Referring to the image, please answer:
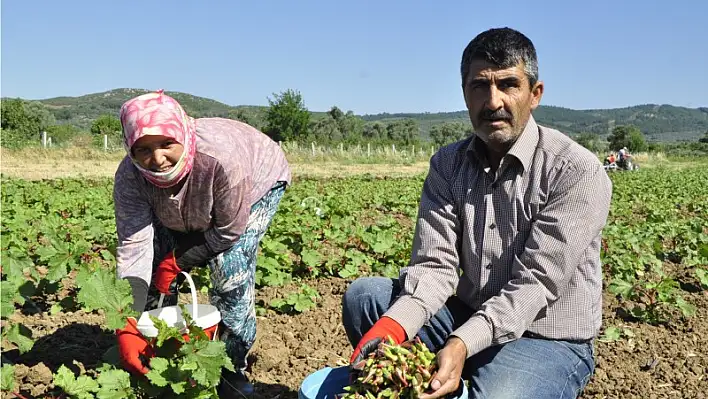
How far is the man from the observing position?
226 cm

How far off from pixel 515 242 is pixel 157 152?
1484mm

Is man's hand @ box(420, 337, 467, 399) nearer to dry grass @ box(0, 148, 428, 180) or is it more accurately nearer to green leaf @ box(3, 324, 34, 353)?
green leaf @ box(3, 324, 34, 353)

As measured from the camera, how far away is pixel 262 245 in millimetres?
5410

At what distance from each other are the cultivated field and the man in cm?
108

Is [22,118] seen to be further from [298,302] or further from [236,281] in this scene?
[236,281]

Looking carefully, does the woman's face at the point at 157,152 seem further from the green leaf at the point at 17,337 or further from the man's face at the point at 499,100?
the man's face at the point at 499,100

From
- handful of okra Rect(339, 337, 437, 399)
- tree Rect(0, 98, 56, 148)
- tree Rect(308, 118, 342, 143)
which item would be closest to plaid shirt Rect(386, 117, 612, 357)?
handful of okra Rect(339, 337, 437, 399)

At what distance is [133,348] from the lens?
2.55 meters

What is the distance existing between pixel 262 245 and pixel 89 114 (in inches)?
3998

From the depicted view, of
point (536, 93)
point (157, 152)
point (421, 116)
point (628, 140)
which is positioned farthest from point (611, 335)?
point (421, 116)

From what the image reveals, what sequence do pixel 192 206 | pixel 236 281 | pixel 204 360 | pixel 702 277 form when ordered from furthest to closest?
pixel 702 277, pixel 236 281, pixel 192 206, pixel 204 360

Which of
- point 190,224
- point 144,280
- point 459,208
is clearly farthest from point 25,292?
point 459,208

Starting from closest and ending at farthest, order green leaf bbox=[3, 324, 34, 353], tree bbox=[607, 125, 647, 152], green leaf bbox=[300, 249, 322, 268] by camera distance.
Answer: green leaf bbox=[3, 324, 34, 353] → green leaf bbox=[300, 249, 322, 268] → tree bbox=[607, 125, 647, 152]

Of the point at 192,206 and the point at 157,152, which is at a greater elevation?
the point at 157,152
